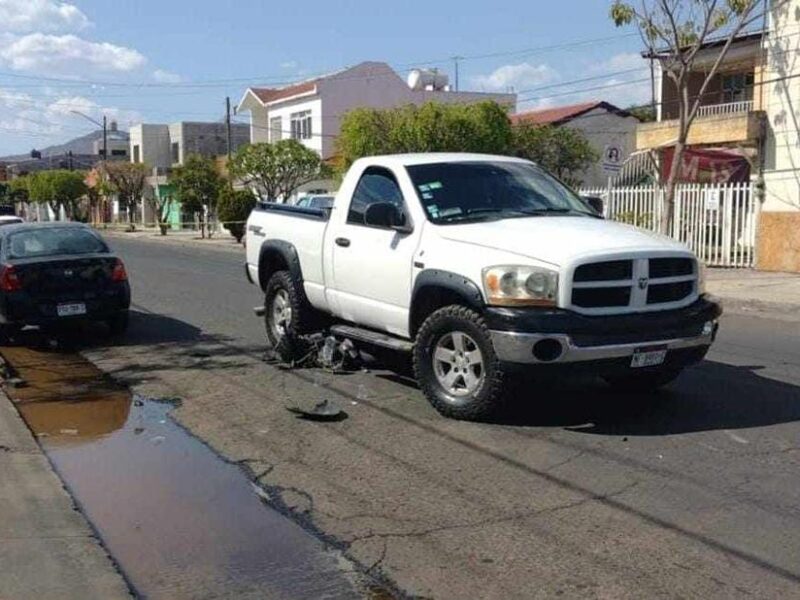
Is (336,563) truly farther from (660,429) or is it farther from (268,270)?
(268,270)

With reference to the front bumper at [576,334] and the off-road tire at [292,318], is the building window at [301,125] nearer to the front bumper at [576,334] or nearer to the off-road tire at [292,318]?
the off-road tire at [292,318]

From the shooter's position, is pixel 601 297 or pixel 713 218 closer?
pixel 601 297

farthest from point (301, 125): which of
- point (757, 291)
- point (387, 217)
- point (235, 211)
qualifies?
point (387, 217)

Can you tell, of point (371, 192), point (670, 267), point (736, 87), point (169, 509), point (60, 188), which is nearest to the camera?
point (169, 509)

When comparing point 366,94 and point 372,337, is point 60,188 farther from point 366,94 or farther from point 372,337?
point 372,337

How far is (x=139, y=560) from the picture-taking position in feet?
15.9

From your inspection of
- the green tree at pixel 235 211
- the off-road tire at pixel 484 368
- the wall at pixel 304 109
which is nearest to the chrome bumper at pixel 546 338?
the off-road tire at pixel 484 368

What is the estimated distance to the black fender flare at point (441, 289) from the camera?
269 inches

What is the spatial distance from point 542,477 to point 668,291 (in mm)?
1889

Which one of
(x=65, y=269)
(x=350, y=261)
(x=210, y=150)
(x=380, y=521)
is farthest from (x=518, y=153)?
(x=210, y=150)

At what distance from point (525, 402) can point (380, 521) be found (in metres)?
2.75

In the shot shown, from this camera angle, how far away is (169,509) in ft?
18.5

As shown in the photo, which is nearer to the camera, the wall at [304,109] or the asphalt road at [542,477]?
the asphalt road at [542,477]

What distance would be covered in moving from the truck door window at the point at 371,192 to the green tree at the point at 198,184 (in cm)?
3803
